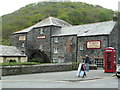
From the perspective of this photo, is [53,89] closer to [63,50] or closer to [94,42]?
[94,42]

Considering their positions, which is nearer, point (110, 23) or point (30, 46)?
point (110, 23)

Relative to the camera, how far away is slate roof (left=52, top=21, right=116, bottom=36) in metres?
35.2

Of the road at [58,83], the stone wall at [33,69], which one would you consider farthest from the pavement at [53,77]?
the stone wall at [33,69]

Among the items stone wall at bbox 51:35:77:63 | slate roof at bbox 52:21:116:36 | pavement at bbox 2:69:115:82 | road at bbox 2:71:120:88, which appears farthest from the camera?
stone wall at bbox 51:35:77:63

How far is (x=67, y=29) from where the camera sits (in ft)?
137

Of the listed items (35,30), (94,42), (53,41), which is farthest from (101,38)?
(35,30)

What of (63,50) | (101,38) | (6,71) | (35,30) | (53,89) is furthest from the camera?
(35,30)

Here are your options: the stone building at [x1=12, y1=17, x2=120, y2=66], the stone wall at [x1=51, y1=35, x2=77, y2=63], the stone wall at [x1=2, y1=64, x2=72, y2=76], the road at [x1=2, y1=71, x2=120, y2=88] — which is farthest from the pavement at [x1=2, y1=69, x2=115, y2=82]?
the stone wall at [x1=51, y1=35, x2=77, y2=63]

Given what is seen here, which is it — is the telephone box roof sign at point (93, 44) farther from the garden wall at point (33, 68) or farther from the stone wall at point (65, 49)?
the garden wall at point (33, 68)

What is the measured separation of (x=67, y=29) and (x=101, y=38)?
9203 millimetres

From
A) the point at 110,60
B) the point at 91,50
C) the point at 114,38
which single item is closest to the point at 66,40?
the point at 91,50

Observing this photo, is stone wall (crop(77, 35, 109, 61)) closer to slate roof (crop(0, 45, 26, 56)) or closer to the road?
slate roof (crop(0, 45, 26, 56))

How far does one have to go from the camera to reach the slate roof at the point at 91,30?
3518 centimetres

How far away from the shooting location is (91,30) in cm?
3725
